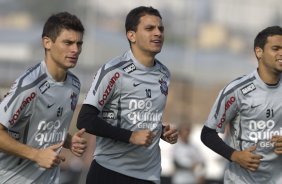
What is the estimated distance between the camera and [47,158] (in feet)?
25.4

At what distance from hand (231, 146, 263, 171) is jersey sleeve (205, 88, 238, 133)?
48 cm

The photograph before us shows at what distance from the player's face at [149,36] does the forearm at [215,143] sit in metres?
0.97

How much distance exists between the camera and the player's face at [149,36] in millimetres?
9180

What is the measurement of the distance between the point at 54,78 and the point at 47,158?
1.10m

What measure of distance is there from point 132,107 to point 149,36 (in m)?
0.72

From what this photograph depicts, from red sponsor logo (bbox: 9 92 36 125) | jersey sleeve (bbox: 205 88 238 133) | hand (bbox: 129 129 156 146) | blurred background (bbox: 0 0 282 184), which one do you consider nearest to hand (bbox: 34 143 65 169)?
red sponsor logo (bbox: 9 92 36 125)

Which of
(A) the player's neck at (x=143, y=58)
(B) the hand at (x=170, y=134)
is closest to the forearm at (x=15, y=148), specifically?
(B) the hand at (x=170, y=134)

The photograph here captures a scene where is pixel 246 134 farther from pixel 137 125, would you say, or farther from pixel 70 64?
pixel 70 64

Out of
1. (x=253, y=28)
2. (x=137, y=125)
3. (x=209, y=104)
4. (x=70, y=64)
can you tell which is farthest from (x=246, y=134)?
(x=253, y=28)

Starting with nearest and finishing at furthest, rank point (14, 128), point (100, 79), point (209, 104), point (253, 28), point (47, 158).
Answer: point (47, 158) → point (14, 128) → point (100, 79) → point (209, 104) → point (253, 28)

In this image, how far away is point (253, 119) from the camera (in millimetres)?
9305

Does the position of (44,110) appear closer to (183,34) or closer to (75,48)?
(75,48)

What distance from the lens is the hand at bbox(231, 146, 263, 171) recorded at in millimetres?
8770

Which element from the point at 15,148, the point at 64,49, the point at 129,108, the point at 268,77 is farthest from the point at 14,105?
the point at 268,77
